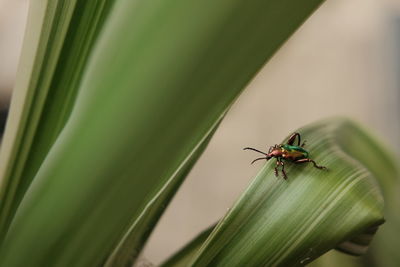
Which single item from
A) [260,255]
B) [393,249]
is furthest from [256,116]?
[260,255]

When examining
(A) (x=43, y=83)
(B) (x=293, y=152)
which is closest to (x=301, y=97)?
(B) (x=293, y=152)

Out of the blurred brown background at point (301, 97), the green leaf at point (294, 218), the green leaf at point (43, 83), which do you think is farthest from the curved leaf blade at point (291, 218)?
the blurred brown background at point (301, 97)

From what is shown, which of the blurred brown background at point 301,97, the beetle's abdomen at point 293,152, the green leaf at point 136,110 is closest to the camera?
the green leaf at point 136,110

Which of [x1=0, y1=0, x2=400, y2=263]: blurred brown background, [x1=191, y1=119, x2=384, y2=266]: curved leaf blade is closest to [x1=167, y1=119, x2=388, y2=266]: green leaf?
[x1=191, y1=119, x2=384, y2=266]: curved leaf blade

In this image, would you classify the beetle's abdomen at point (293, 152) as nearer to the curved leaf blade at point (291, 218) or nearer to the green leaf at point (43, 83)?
the curved leaf blade at point (291, 218)

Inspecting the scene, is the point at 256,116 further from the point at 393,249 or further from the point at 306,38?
the point at 393,249

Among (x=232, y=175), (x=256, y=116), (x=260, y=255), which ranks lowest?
(x=232, y=175)

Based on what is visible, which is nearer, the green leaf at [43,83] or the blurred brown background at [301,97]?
the green leaf at [43,83]
